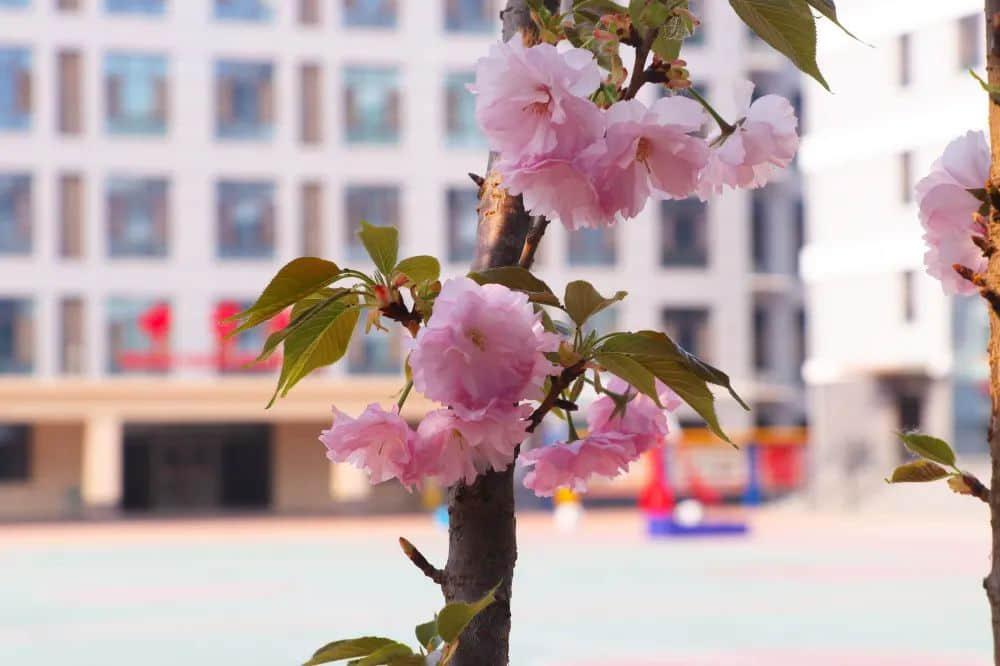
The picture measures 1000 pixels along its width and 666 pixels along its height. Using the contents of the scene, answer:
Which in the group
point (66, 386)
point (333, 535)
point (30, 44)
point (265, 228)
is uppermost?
point (30, 44)

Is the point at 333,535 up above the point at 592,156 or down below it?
below

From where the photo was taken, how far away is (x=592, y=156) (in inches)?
57.6

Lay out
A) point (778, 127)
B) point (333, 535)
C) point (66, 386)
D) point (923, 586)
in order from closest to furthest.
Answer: point (778, 127) → point (923, 586) → point (333, 535) → point (66, 386)

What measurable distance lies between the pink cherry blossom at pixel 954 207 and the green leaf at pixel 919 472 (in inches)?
6.8

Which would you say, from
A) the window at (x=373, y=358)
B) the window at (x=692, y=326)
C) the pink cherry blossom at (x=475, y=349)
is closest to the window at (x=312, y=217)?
the window at (x=373, y=358)

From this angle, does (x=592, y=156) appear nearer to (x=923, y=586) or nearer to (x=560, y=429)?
(x=923, y=586)

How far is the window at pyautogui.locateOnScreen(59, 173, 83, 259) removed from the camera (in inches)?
1412

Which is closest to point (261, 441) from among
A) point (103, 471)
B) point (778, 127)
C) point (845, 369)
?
point (103, 471)

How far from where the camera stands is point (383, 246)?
1.51 metres

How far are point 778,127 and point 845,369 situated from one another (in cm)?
3549

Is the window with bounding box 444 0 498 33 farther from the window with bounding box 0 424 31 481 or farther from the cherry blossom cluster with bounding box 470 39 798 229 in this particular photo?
the cherry blossom cluster with bounding box 470 39 798 229

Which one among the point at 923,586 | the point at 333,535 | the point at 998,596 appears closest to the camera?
the point at 998,596

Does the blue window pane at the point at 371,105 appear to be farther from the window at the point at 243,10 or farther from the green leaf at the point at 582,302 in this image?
the green leaf at the point at 582,302

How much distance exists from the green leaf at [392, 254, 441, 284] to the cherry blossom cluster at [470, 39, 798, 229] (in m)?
0.12
